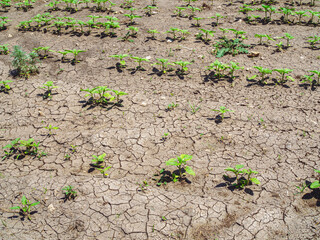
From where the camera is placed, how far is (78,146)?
3898 millimetres

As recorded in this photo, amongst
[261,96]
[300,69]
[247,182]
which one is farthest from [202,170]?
[300,69]

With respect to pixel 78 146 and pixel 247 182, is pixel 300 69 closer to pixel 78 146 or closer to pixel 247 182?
pixel 247 182

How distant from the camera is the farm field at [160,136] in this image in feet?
9.62

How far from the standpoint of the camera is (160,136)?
13.3ft

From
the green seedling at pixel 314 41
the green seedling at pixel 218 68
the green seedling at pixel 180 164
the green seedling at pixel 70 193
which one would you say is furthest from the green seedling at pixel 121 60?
the green seedling at pixel 314 41

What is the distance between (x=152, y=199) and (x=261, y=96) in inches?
114

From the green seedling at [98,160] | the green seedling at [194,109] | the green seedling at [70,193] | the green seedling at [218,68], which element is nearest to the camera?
the green seedling at [70,193]

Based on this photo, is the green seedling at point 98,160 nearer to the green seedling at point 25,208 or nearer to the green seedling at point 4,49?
the green seedling at point 25,208

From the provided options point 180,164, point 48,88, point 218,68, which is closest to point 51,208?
point 180,164

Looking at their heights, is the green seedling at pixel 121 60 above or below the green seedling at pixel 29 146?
above

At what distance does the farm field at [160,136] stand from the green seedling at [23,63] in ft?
0.09

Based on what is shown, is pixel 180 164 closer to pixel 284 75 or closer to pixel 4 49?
pixel 284 75

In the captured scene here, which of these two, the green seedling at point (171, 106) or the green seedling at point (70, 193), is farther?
the green seedling at point (171, 106)

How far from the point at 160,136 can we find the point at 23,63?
333cm
